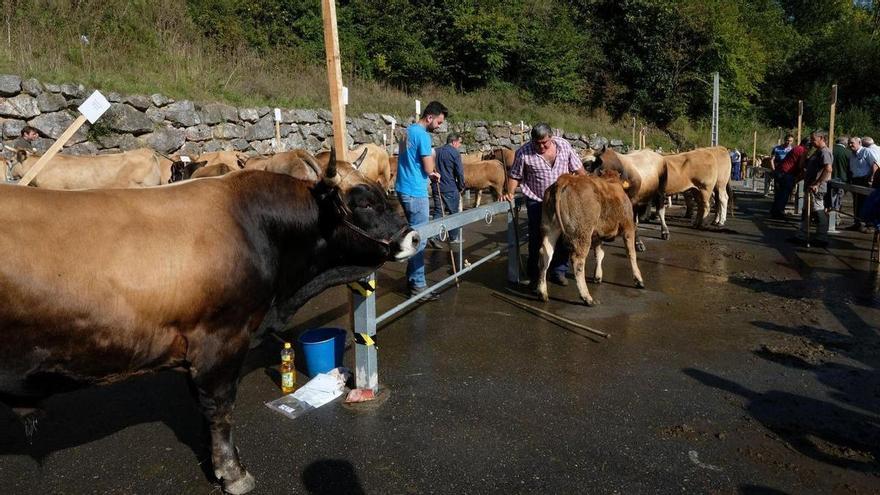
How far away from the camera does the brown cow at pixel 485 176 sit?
15602mm

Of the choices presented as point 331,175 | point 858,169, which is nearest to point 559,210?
point 331,175

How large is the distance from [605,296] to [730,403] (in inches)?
117

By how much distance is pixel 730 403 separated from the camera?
4238 millimetres

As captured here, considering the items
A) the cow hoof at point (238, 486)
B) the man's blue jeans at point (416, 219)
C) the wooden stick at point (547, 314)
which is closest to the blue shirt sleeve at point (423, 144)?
the man's blue jeans at point (416, 219)

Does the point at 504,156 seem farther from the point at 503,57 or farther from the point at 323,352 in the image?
the point at 503,57

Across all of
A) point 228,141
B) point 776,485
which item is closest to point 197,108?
point 228,141

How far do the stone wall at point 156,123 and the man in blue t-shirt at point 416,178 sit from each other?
9875 millimetres

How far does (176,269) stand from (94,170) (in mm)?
10121

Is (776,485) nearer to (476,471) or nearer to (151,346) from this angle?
(476,471)

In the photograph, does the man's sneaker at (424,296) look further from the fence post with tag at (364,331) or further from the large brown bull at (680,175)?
Result: the large brown bull at (680,175)

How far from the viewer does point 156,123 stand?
48.0 ft

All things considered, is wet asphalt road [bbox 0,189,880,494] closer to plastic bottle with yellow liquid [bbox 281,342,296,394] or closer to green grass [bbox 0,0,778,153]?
plastic bottle with yellow liquid [bbox 281,342,296,394]

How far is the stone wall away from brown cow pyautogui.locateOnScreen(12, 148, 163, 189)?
1737 mm

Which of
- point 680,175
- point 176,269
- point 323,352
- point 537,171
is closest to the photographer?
point 176,269
